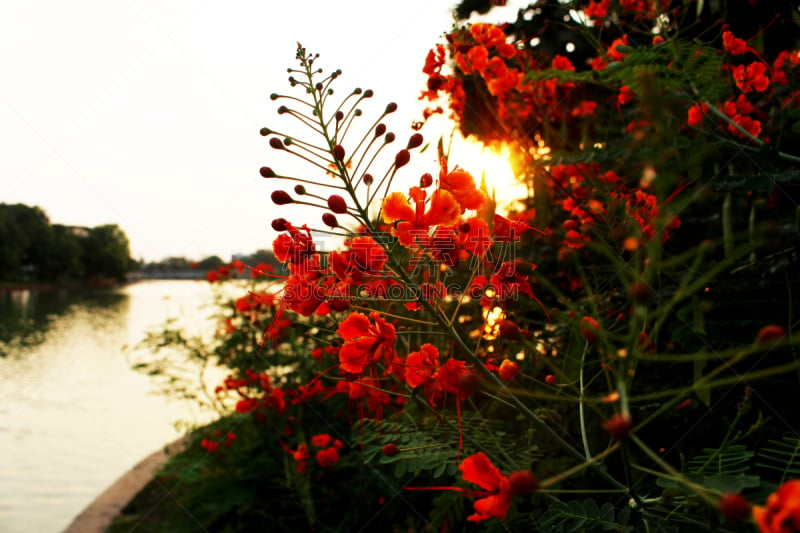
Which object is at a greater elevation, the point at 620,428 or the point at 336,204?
the point at 336,204

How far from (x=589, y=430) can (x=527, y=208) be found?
1.66m

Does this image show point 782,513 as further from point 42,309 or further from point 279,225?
point 42,309

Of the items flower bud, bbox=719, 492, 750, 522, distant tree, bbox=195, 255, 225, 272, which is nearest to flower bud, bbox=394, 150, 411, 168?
flower bud, bbox=719, 492, 750, 522

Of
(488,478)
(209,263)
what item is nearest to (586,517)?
(488,478)

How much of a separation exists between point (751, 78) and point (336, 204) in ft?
5.95

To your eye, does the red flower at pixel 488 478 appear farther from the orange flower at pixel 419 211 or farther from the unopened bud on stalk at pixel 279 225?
the unopened bud on stalk at pixel 279 225

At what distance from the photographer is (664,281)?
5.37 feet

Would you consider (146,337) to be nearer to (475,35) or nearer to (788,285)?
Result: (475,35)

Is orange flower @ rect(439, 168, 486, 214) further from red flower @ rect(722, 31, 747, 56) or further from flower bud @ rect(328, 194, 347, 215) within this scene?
red flower @ rect(722, 31, 747, 56)

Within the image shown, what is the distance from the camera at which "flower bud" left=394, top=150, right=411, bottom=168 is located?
1013 mm

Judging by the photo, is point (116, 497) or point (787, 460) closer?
point (787, 460)

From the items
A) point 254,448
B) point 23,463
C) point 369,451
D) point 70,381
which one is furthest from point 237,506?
point 70,381

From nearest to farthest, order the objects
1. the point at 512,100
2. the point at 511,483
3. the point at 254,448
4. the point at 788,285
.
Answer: the point at 511,483 → the point at 788,285 → the point at 512,100 → the point at 254,448

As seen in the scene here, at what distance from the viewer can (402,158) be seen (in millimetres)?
1021
